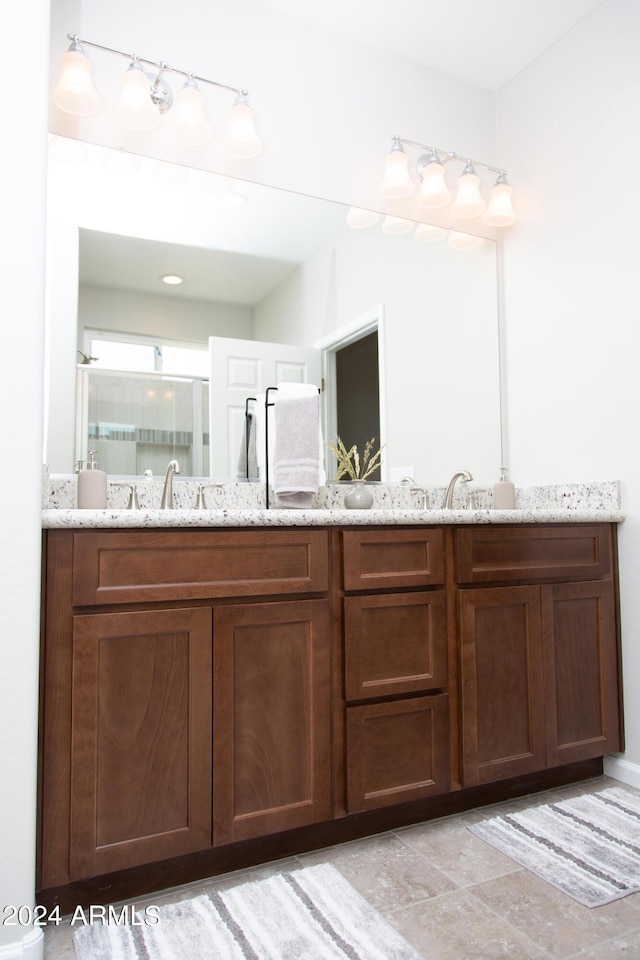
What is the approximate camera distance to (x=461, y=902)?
1.46 meters

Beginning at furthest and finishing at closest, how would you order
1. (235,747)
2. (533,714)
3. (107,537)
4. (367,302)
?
(367,302)
(533,714)
(235,747)
(107,537)

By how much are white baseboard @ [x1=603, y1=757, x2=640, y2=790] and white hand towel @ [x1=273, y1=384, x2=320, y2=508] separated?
1312 millimetres

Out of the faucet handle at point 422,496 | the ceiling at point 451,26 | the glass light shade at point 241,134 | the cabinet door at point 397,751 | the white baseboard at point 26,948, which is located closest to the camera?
the white baseboard at point 26,948

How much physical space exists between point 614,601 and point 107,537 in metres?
1.63

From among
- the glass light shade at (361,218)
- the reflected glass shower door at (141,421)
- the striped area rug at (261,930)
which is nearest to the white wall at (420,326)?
the glass light shade at (361,218)

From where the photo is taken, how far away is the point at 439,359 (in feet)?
8.43

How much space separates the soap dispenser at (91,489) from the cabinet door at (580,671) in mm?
1327

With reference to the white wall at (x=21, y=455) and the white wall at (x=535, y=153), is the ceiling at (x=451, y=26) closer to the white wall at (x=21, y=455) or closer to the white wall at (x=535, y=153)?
the white wall at (x=535, y=153)

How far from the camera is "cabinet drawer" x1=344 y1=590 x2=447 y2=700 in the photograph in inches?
66.9

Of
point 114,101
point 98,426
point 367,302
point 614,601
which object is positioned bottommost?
point 614,601

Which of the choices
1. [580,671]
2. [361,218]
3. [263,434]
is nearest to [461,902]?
[580,671]

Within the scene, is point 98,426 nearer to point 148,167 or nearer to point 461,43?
point 148,167

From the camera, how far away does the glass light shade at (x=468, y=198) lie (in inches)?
100

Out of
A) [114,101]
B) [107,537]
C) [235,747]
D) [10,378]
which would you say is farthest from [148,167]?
[235,747]
